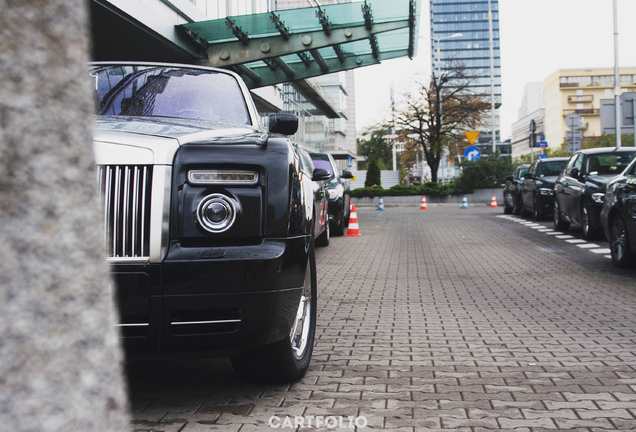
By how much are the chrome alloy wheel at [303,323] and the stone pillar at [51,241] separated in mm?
2961

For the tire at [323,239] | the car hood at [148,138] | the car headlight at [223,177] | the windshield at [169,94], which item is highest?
the windshield at [169,94]

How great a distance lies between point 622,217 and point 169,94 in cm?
653

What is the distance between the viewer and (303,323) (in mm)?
4191

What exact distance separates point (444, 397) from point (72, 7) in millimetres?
3129

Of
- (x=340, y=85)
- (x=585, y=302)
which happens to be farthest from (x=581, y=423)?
(x=340, y=85)

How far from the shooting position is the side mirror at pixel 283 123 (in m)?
4.94

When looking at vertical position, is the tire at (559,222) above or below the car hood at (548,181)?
below

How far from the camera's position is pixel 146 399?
12.2 ft

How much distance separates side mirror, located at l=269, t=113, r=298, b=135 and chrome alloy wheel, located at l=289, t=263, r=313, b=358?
1232 mm

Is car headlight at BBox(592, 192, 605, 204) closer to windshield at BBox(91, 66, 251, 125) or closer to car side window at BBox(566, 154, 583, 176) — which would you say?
car side window at BBox(566, 154, 583, 176)

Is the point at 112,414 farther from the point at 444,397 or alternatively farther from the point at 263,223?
the point at 444,397

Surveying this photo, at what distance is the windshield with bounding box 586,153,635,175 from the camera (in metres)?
13.6

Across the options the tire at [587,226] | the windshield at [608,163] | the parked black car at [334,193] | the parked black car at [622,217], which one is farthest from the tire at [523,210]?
the parked black car at [622,217]

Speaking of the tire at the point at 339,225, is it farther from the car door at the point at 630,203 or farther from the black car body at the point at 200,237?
the black car body at the point at 200,237
